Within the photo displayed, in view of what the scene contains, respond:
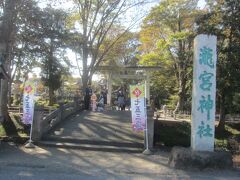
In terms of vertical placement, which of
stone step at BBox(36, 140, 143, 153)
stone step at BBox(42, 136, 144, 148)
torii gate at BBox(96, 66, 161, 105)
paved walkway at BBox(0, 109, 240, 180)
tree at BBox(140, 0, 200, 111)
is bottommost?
paved walkway at BBox(0, 109, 240, 180)

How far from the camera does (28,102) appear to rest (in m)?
14.5

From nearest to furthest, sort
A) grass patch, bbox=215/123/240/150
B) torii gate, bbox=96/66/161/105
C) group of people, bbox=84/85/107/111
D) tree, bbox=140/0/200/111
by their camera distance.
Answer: grass patch, bbox=215/123/240/150 < group of people, bbox=84/85/107/111 < torii gate, bbox=96/66/161/105 < tree, bbox=140/0/200/111

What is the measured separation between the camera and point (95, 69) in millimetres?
29844

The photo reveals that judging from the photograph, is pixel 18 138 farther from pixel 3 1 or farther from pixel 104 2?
pixel 104 2

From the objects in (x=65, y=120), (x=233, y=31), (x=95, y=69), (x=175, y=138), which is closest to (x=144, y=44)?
(x=95, y=69)

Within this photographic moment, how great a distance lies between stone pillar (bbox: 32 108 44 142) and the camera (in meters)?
14.7

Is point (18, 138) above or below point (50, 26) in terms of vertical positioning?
below

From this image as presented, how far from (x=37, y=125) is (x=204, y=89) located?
670cm

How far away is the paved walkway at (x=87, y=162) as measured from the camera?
32.3ft

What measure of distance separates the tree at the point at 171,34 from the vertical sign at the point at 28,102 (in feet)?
57.4

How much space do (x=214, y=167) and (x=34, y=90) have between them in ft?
23.8

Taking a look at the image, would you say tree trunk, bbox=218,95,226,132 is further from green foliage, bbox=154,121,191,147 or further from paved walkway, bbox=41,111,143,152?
paved walkway, bbox=41,111,143,152

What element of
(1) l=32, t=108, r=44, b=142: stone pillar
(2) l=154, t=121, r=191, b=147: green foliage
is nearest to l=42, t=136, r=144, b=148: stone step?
(1) l=32, t=108, r=44, b=142: stone pillar

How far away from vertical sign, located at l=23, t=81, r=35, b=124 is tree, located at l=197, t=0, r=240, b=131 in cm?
1124
